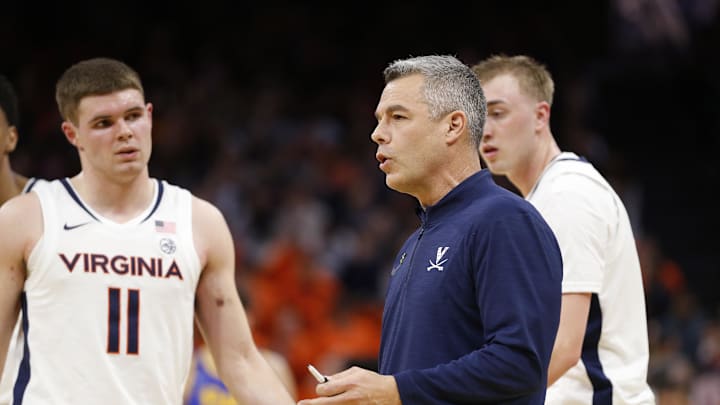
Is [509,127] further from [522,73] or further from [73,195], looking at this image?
[73,195]

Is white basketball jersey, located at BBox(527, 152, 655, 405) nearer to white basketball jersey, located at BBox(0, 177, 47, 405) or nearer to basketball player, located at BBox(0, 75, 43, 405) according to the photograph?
white basketball jersey, located at BBox(0, 177, 47, 405)

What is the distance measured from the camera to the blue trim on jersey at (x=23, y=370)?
14.6 feet

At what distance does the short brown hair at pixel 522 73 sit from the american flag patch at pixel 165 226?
1.48 meters

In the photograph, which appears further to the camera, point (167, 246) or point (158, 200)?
point (158, 200)

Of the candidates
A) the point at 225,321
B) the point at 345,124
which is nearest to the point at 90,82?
the point at 225,321

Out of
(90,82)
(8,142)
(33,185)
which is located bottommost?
(33,185)

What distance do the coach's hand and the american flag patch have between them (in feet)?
5.58

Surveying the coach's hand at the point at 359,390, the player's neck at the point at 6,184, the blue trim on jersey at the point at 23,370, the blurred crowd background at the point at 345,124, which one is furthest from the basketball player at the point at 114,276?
the blurred crowd background at the point at 345,124

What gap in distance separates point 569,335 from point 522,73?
4.11ft

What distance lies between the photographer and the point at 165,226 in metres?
4.77

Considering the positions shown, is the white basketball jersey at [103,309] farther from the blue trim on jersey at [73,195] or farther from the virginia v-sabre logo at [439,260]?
the virginia v-sabre logo at [439,260]

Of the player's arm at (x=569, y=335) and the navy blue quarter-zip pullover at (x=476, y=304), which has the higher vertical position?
the navy blue quarter-zip pullover at (x=476, y=304)

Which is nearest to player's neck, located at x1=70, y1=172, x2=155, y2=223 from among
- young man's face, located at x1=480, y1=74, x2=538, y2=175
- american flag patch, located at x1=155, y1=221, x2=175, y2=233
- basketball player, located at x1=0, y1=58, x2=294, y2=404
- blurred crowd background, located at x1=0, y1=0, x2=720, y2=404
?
basketball player, located at x1=0, y1=58, x2=294, y2=404

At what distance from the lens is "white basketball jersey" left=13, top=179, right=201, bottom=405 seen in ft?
14.6
